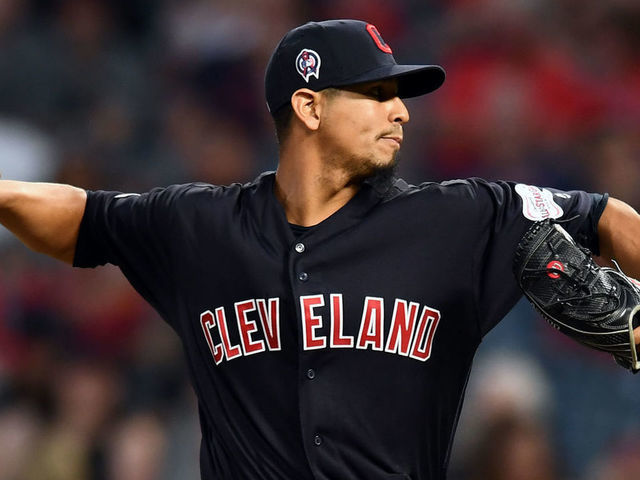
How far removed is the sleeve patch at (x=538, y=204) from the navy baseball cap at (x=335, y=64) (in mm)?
407

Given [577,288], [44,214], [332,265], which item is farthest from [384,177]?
[44,214]

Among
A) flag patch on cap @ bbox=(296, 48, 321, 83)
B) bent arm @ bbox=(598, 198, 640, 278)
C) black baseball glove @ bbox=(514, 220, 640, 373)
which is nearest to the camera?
black baseball glove @ bbox=(514, 220, 640, 373)

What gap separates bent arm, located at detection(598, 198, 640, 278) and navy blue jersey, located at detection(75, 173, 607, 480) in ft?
0.10

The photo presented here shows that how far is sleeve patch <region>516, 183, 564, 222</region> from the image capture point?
2.64 m

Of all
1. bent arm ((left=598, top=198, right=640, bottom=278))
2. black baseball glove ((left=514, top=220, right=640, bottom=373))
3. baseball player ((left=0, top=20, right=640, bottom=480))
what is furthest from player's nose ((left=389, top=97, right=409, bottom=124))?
bent arm ((left=598, top=198, right=640, bottom=278))

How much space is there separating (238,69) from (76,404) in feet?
7.18

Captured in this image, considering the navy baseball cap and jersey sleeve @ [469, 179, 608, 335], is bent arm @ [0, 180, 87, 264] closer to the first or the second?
the navy baseball cap

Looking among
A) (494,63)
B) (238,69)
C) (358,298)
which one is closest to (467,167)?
(494,63)

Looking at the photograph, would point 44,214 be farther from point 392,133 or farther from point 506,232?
point 506,232

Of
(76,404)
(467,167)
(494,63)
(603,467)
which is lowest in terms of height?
(603,467)

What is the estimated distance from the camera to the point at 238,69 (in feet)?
19.9

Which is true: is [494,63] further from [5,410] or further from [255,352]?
[255,352]

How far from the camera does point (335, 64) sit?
272cm

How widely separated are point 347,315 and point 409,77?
0.68 meters
